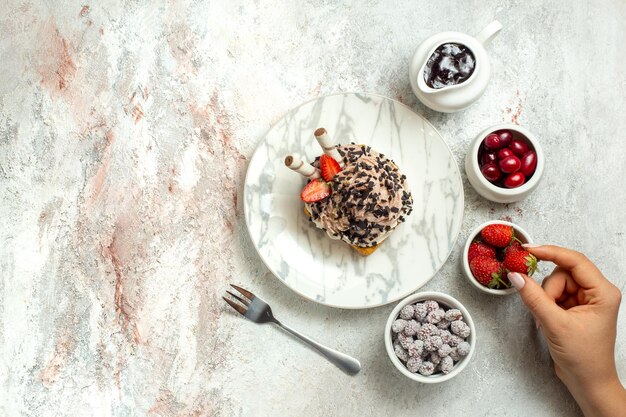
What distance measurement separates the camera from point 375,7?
2.22 m

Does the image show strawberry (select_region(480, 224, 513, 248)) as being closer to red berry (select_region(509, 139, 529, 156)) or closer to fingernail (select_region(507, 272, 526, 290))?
fingernail (select_region(507, 272, 526, 290))

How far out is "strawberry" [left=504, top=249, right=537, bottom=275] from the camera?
1960 millimetres

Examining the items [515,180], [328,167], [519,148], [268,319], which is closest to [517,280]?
[515,180]

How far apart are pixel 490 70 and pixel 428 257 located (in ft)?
2.14

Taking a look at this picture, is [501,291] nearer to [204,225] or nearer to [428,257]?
[428,257]

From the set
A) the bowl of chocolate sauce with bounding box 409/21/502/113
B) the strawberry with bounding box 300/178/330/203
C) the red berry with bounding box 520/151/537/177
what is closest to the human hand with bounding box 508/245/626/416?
the red berry with bounding box 520/151/537/177

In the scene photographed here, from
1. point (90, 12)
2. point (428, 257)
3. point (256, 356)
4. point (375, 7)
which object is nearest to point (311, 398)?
point (256, 356)

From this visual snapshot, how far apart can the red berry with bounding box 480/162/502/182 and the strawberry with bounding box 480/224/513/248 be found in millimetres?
151

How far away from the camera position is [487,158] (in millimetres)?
2078

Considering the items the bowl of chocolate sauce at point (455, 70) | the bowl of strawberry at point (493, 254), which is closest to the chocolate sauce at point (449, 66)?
the bowl of chocolate sauce at point (455, 70)

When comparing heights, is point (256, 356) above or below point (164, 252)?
below

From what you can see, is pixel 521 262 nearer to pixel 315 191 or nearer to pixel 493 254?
pixel 493 254

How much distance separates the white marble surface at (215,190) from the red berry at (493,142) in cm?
13

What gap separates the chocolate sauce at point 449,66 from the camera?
78.5 inches
